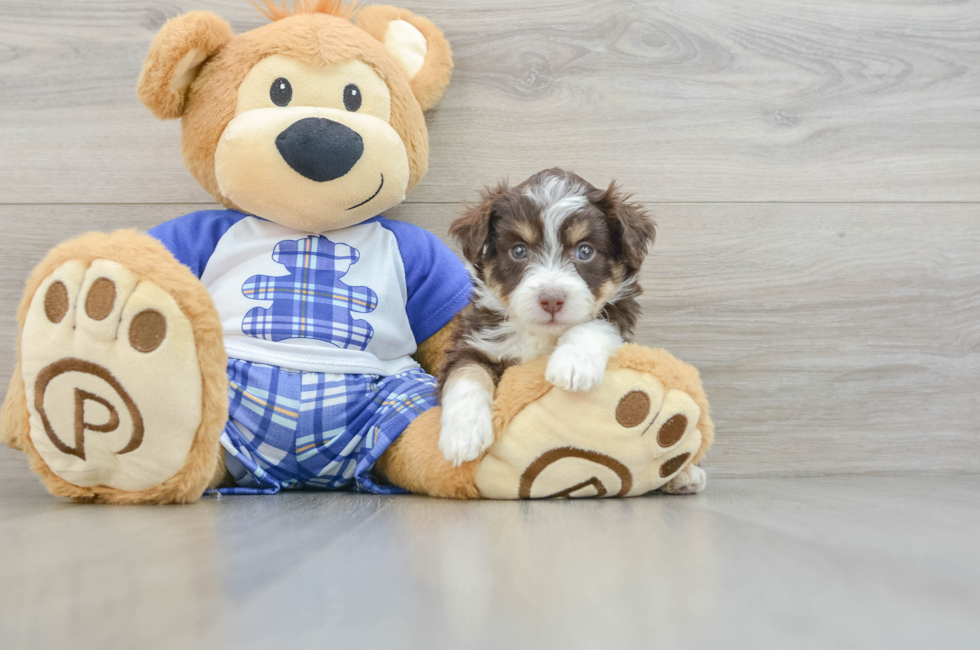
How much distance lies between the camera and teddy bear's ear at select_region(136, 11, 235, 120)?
1.60m

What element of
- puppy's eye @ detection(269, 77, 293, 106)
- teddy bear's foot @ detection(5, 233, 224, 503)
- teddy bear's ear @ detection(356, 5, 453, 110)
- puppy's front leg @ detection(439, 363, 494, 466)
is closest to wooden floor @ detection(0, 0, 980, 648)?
teddy bear's ear @ detection(356, 5, 453, 110)

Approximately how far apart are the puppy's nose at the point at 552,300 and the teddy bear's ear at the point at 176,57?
104cm

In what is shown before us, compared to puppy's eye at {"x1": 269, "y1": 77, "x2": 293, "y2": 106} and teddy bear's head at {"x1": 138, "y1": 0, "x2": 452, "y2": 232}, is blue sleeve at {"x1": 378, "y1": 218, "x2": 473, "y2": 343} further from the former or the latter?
puppy's eye at {"x1": 269, "y1": 77, "x2": 293, "y2": 106}

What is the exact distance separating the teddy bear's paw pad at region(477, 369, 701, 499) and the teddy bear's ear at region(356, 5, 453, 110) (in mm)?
995

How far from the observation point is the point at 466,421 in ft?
4.38

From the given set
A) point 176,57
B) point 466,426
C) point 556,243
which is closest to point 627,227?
point 556,243

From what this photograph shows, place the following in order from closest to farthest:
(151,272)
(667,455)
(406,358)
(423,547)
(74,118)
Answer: (423,547) → (151,272) → (667,455) → (406,358) → (74,118)

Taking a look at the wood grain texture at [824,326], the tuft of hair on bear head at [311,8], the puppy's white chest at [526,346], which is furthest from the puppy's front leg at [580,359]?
the tuft of hair on bear head at [311,8]

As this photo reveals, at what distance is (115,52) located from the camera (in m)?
2.04

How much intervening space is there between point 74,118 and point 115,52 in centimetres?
23

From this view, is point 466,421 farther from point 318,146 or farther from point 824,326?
point 824,326

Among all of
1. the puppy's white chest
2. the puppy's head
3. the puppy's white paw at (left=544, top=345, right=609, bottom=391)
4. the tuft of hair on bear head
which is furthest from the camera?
the tuft of hair on bear head

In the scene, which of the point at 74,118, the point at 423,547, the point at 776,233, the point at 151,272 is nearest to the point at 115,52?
the point at 74,118

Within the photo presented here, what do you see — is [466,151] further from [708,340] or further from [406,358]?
[708,340]
